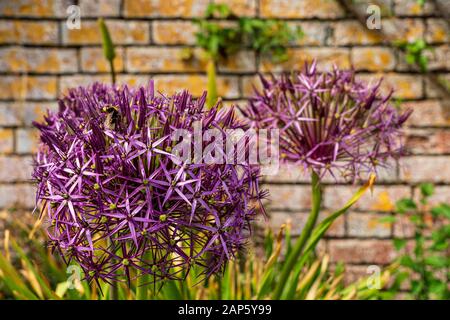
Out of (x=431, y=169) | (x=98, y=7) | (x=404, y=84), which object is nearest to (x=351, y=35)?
(x=404, y=84)

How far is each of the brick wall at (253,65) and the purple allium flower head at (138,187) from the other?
1751 millimetres

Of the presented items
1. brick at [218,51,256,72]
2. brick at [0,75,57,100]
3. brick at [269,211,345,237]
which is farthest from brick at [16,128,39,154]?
brick at [269,211,345,237]

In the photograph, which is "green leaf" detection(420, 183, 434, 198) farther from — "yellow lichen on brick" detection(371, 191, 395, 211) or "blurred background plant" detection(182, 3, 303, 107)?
"blurred background plant" detection(182, 3, 303, 107)

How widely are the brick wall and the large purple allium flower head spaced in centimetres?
122

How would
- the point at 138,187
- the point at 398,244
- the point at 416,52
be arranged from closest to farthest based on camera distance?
the point at 138,187 < the point at 398,244 < the point at 416,52

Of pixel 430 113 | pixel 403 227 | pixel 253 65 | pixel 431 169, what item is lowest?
pixel 403 227

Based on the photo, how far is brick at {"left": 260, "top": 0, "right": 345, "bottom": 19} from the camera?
9.28 ft

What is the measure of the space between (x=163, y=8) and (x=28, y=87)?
31.1 inches

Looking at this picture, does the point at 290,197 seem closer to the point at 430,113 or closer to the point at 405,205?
the point at 405,205

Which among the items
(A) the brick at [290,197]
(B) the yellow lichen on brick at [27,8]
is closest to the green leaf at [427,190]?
(A) the brick at [290,197]

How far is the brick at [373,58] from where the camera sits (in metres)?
2.83

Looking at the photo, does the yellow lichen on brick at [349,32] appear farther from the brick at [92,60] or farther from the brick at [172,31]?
the brick at [92,60]

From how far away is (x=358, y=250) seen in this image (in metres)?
2.85

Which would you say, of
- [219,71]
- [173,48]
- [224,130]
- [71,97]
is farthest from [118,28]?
[224,130]
